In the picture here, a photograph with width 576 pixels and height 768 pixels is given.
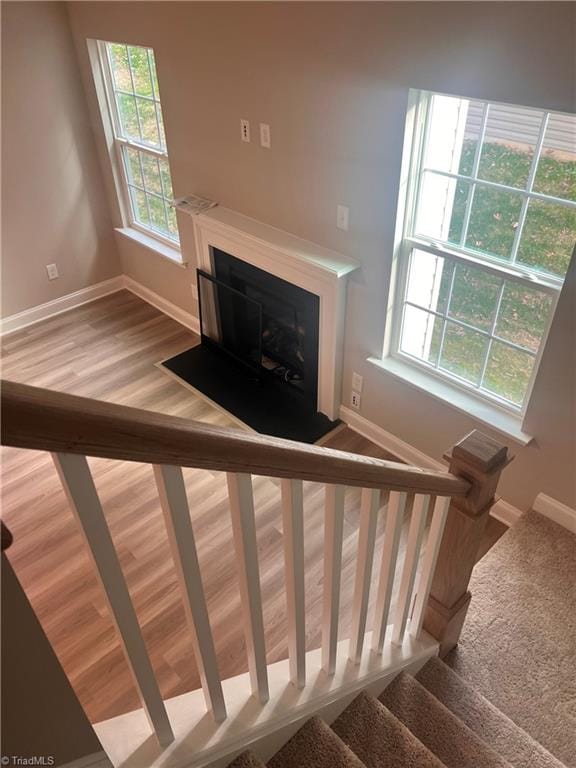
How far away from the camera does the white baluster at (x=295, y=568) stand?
3.08 feet

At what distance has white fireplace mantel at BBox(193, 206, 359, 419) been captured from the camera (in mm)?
2902

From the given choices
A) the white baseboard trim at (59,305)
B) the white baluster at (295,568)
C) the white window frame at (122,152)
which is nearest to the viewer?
the white baluster at (295,568)

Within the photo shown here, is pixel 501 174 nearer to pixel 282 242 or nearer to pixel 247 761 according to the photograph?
pixel 282 242

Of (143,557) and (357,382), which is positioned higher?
(357,382)

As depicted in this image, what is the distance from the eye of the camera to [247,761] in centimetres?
104

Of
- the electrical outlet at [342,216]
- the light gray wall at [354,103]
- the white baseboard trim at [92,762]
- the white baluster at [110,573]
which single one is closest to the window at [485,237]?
the light gray wall at [354,103]

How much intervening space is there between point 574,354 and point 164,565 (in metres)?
2.03

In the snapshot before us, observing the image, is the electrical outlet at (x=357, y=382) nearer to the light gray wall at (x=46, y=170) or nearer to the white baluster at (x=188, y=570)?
the white baluster at (x=188, y=570)

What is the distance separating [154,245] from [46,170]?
92 centimetres

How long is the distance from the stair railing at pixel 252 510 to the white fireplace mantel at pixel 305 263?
167 centimetres

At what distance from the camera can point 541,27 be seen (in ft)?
5.93

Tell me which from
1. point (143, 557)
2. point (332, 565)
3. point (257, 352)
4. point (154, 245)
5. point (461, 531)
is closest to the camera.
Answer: point (332, 565)

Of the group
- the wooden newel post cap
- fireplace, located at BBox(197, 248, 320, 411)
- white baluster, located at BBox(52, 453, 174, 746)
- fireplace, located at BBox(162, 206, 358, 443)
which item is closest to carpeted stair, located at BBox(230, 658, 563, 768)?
white baluster, located at BBox(52, 453, 174, 746)

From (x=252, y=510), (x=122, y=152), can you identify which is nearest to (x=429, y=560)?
(x=252, y=510)
